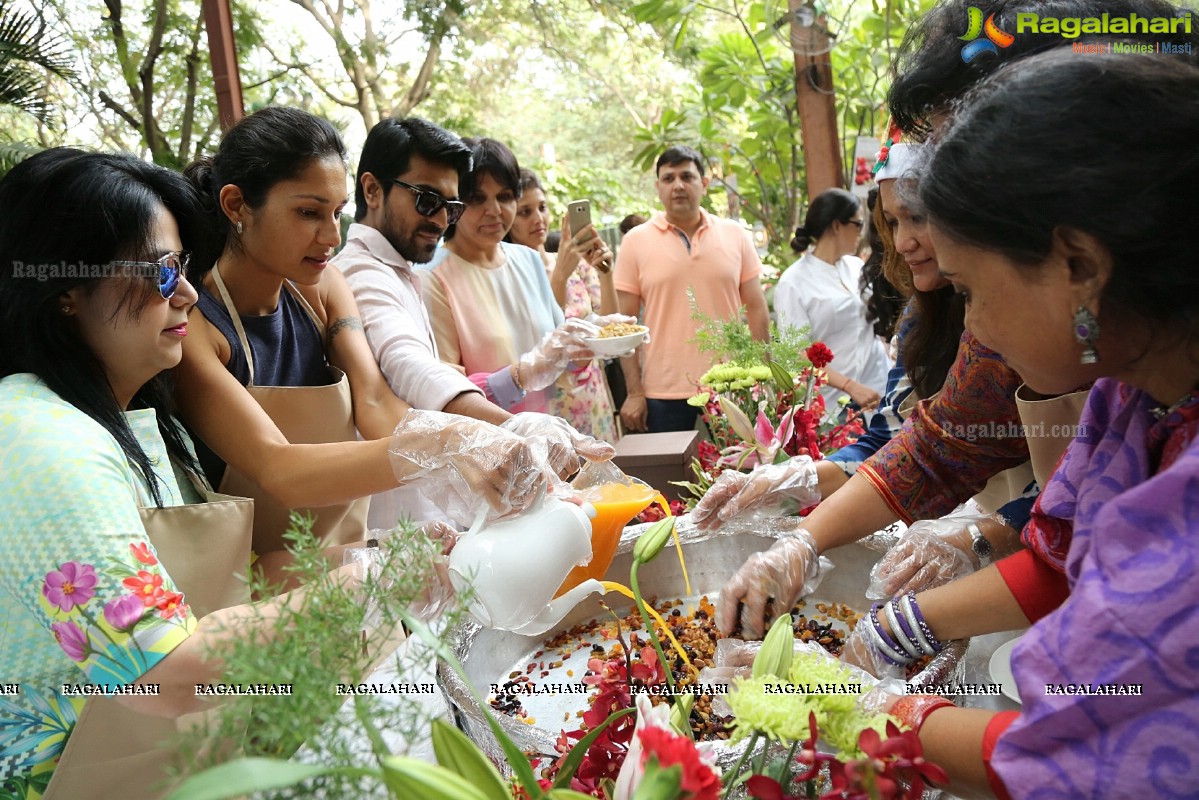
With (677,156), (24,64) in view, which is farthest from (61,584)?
(24,64)

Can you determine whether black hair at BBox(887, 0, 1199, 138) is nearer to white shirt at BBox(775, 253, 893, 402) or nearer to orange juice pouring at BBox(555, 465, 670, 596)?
orange juice pouring at BBox(555, 465, 670, 596)

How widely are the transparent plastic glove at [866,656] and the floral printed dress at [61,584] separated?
82cm

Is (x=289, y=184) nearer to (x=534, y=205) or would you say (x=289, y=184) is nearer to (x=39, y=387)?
(x=39, y=387)

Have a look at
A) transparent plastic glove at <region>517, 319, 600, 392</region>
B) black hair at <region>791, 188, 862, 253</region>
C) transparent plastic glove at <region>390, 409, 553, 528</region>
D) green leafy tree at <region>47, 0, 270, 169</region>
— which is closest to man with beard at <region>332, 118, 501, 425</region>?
transparent plastic glove at <region>517, 319, 600, 392</region>

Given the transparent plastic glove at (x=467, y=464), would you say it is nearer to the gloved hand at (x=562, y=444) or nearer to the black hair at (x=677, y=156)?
the gloved hand at (x=562, y=444)

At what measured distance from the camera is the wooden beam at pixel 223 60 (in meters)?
4.56

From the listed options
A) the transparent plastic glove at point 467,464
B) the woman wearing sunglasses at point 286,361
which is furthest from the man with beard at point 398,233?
the transparent plastic glove at point 467,464

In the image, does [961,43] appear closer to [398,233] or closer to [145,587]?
[145,587]

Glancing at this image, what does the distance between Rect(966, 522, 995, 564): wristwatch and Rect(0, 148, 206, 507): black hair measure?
1177 mm

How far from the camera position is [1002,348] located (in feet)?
2.93

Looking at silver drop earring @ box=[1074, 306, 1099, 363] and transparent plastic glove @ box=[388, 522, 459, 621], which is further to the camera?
transparent plastic glove @ box=[388, 522, 459, 621]

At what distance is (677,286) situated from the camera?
438 cm

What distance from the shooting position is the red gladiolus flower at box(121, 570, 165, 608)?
1008 mm

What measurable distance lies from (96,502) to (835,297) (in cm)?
370
